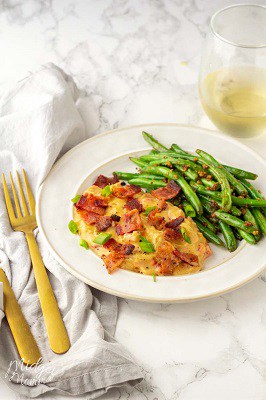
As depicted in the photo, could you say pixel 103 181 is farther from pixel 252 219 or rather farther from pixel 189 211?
pixel 252 219

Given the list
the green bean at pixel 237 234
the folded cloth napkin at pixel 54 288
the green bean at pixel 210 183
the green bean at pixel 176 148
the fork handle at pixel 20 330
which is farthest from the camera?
the green bean at pixel 176 148

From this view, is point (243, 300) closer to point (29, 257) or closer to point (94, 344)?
point (94, 344)

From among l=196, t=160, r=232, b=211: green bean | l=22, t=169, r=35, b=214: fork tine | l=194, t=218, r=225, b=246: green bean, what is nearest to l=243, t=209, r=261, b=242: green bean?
l=196, t=160, r=232, b=211: green bean

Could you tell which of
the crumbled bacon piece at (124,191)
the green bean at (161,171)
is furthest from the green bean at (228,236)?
the crumbled bacon piece at (124,191)

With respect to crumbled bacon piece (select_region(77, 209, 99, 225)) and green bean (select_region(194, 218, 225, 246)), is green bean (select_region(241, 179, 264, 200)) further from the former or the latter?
crumbled bacon piece (select_region(77, 209, 99, 225))

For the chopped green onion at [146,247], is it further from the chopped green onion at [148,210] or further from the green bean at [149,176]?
the green bean at [149,176]

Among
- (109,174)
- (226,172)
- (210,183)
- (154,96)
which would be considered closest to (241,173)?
(226,172)
